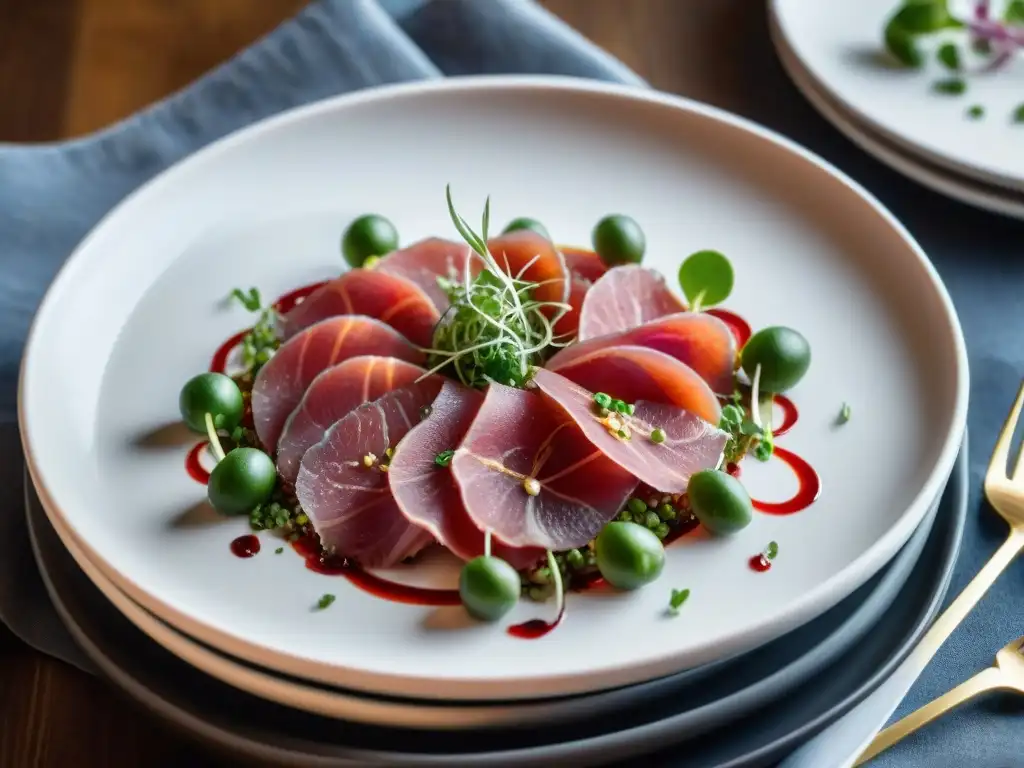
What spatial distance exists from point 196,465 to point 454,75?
1.75 m

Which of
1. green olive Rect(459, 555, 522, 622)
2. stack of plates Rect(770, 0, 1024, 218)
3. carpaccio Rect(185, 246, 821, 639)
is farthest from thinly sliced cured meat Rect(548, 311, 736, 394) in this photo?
stack of plates Rect(770, 0, 1024, 218)

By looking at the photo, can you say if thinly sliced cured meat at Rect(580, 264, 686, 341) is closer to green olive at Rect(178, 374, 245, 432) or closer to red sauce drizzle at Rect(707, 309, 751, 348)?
red sauce drizzle at Rect(707, 309, 751, 348)

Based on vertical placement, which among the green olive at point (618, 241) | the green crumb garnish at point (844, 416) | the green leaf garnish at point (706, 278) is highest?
the green olive at point (618, 241)

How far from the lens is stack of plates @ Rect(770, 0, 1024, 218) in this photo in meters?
2.83

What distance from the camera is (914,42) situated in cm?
320

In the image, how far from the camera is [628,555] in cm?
184

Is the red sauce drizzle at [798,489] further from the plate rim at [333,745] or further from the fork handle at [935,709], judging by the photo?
the fork handle at [935,709]

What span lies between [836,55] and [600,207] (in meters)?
1.00

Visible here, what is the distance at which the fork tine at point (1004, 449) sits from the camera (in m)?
2.24

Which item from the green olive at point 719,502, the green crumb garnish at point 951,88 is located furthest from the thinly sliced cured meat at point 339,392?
the green crumb garnish at point 951,88

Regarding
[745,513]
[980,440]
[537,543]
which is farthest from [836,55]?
[537,543]

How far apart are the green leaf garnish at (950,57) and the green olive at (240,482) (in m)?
2.34

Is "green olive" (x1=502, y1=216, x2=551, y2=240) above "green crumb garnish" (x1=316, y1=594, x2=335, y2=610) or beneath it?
above

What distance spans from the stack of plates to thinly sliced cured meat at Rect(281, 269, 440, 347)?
1.39m
